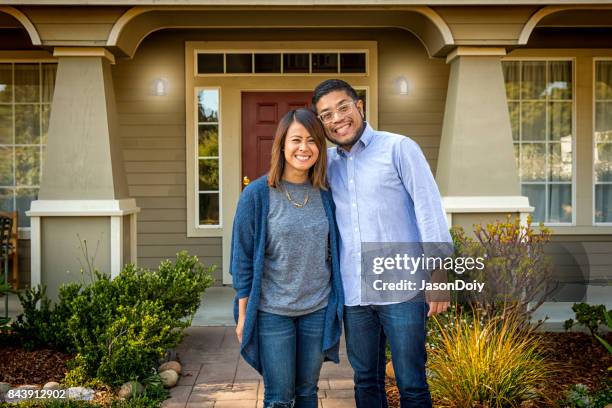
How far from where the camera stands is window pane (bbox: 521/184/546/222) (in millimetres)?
7625

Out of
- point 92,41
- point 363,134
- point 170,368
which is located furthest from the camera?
point 92,41

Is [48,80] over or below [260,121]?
over

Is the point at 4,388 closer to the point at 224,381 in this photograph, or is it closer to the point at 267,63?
the point at 224,381

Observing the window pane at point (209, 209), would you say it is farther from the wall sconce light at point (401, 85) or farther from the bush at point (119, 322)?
the wall sconce light at point (401, 85)

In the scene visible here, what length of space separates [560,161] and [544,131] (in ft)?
1.31

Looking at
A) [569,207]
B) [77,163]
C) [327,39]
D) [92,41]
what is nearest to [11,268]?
[77,163]

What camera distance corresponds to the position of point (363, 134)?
2.91m

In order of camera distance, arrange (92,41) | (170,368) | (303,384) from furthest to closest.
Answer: (92,41)
(170,368)
(303,384)

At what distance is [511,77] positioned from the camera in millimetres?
7586

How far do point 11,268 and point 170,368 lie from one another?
144 inches

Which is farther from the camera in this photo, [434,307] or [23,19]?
[23,19]

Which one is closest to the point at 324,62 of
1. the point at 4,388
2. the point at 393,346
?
the point at 4,388

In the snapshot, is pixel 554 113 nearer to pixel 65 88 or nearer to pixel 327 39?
pixel 327 39

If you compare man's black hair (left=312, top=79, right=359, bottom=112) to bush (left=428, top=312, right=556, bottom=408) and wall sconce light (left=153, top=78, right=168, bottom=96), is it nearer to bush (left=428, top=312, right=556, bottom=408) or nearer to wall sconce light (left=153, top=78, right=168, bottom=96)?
bush (left=428, top=312, right=556, bottom=408)
